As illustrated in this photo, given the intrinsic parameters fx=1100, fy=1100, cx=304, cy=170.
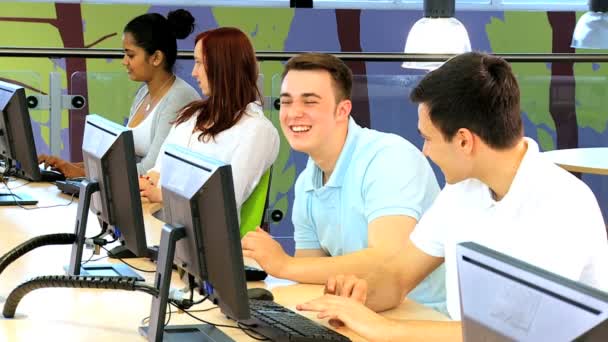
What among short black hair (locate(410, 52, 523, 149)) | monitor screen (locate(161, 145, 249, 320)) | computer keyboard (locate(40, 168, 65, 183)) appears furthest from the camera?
computer keyboard (locate(40, 168, 65, 183))

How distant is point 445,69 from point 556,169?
0.29 metres

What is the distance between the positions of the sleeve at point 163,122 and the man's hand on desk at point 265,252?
183cm

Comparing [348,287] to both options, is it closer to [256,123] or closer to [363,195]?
[363,195]

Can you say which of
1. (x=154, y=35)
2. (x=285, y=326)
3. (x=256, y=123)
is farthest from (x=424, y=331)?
(x=154, y=35)

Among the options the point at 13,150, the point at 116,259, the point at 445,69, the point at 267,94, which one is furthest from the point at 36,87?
the point at 445,69

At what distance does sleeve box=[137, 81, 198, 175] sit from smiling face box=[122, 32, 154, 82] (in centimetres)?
19

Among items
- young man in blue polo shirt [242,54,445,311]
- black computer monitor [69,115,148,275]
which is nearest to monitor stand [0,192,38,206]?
black computer monitor [69,115,148,275]

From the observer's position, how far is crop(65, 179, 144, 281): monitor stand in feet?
9.23

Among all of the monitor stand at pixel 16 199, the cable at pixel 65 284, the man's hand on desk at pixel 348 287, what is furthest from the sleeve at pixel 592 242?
the monitor stand at pixel 16 199

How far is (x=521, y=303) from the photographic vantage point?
53.9 inches

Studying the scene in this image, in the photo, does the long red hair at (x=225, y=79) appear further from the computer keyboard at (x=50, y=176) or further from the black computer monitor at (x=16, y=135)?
the computer keyboard at (x=50, y=176)

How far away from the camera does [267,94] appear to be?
16.7 ft

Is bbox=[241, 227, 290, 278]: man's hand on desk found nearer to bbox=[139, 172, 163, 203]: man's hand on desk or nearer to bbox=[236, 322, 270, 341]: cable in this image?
bbox=[236, 322, 270, 341]: cable

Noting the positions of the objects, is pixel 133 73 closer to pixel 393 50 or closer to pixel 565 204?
pixel 565 204
